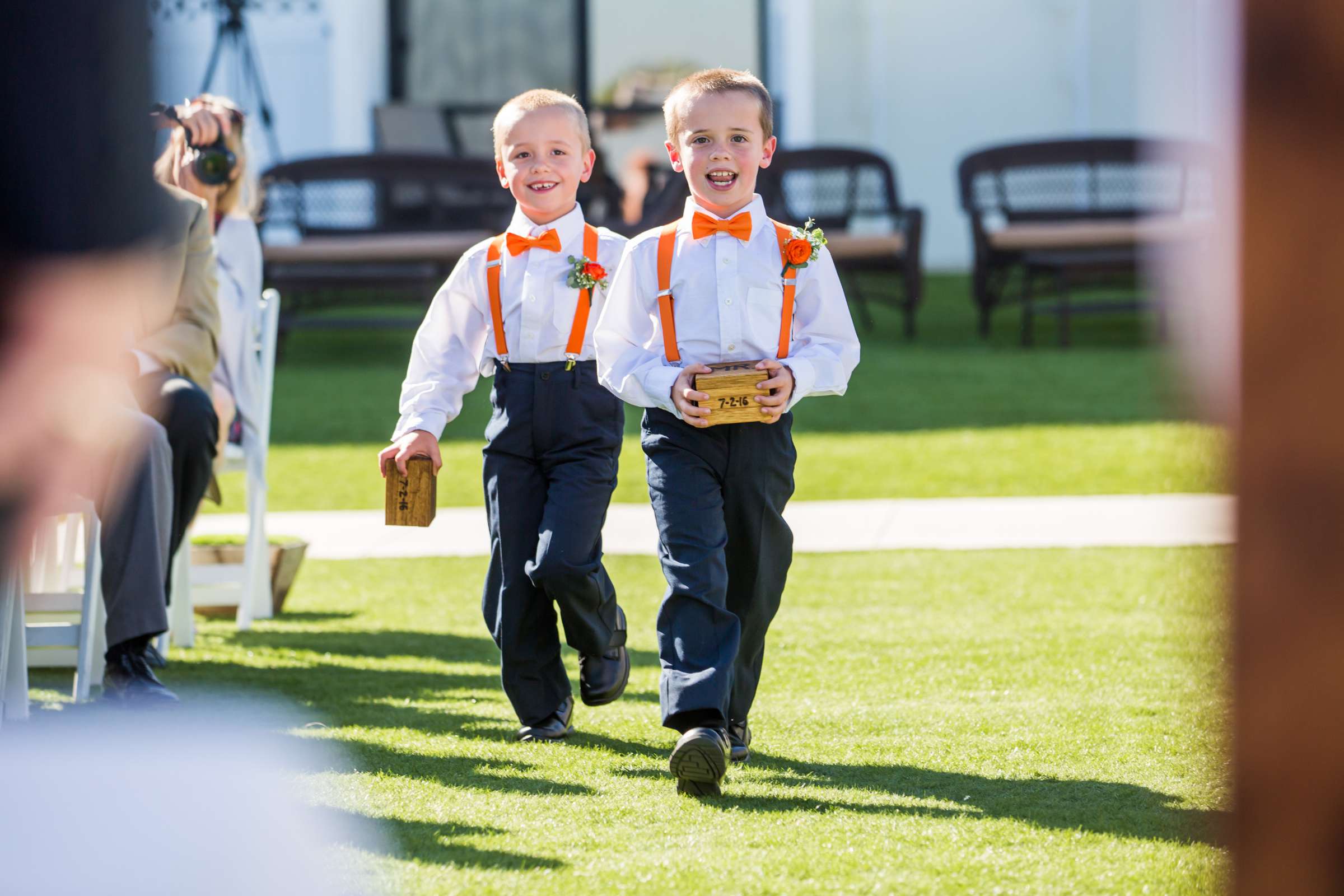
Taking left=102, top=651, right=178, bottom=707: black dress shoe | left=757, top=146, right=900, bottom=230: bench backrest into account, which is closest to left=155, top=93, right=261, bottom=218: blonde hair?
left=102, top=651, right=178, bottom=707: black dress shoe

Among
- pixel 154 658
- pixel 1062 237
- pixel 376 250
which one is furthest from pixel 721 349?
pixel 1062 237

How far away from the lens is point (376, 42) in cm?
1567

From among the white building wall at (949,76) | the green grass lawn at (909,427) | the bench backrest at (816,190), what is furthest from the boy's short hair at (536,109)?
the white building wall at (949,76)

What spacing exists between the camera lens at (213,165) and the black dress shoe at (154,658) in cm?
125

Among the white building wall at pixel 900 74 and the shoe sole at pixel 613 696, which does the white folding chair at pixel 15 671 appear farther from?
the white building wall at pixel 900 74

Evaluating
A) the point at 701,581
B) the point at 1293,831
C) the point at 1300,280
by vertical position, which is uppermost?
the point at 1300,280

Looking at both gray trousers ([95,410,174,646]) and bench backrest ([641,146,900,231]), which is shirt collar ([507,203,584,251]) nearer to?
gray trousers ([95,410,174,646])

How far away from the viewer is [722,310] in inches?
115

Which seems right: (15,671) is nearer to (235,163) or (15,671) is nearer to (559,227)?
(559,227)

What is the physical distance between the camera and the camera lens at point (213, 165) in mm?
4449

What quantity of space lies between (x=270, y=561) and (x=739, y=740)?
2301 millimetres

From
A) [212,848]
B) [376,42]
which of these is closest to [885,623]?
[212,848]

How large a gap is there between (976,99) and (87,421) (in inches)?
610

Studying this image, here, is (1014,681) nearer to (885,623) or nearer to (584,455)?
(885,623)
